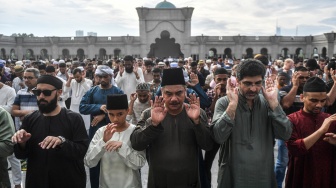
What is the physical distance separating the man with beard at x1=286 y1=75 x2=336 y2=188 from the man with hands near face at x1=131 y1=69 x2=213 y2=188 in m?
0.97

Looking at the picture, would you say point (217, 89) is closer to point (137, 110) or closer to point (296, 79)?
point (296, 79)

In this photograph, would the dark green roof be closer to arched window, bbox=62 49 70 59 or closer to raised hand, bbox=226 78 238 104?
arched window, bbox=62 49 70 59

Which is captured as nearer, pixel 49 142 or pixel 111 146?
pixel 49 142

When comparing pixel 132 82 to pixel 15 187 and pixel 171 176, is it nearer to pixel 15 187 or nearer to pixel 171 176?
pixel 15 187

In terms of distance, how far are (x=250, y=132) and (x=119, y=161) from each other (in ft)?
4.72

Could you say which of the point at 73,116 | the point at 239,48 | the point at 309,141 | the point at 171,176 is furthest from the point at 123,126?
the point at 239,48

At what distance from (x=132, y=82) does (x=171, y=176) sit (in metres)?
5.02

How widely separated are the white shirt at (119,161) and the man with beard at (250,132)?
92 centimetres

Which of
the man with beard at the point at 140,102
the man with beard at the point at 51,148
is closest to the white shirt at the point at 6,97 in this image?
the man with beard at the point at 140,102

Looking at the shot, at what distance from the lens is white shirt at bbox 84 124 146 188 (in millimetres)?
3209

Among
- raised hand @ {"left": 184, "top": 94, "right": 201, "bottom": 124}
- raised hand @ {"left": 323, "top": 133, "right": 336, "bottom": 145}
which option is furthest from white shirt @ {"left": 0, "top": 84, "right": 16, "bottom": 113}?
raised hand @ {"left": 323, "top": 133, "right": 336, "bottom": 145}

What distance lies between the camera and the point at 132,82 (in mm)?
7805

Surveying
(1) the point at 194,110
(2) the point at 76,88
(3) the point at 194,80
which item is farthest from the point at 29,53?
(1) the point at 194,110

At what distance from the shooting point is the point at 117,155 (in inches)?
131
